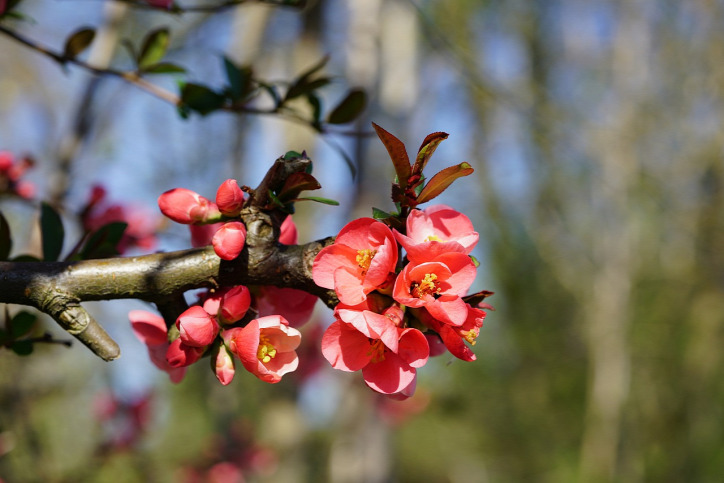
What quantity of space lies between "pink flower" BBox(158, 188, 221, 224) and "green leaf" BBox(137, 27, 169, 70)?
61 cm

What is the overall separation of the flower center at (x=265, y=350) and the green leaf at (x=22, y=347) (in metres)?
0.35

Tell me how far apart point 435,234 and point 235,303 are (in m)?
0.22

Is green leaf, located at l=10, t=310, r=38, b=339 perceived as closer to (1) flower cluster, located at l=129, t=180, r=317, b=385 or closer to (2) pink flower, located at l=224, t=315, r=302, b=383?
(1) flower cluster, located at l=129, t=180, r=317, b=385

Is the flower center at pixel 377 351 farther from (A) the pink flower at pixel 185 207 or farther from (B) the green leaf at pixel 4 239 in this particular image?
(B) the green leaf at pixel 4 239

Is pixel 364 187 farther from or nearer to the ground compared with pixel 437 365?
farther from the ground

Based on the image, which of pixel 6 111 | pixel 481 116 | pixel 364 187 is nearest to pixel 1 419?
pixel 364 187

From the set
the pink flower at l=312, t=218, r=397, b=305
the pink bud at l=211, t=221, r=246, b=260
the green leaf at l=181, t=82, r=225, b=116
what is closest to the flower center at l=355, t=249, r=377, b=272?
the pink flower at l=312, t=218, r=397, b=305

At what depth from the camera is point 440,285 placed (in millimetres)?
589

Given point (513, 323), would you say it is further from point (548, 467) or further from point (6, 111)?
point (6, 111)

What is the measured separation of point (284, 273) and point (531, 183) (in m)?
10.1

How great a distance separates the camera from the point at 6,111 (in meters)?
5.20

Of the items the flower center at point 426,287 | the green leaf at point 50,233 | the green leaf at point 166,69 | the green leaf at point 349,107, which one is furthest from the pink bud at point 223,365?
the green leaf at point 166,69

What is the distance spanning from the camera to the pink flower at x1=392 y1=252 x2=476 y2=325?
0.56 meters

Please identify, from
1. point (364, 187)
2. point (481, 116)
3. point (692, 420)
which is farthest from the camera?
point (481, 116)
